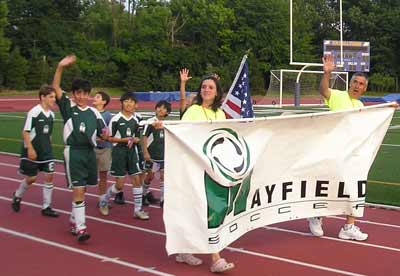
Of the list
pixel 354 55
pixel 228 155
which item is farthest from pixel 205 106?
pixel 354 55

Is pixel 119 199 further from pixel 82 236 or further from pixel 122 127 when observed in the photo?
pixel 82 236

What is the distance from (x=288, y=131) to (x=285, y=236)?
4.42ft

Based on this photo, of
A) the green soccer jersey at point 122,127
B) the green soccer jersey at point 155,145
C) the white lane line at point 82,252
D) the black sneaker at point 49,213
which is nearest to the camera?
the white lane line at point 82,252

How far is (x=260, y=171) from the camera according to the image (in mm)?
6191

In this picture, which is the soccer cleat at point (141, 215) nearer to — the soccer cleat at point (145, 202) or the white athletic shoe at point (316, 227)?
the soccer cleat at point (145, 202)

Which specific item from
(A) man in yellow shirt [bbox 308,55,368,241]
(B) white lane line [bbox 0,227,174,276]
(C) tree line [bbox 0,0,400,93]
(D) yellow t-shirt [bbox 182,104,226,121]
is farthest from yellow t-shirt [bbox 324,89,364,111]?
(C) tree line [bbox 0,0,400,93]

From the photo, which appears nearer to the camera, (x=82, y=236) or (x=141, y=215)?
(x=82, y=236)

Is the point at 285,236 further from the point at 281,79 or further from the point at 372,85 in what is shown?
the point at 372,85

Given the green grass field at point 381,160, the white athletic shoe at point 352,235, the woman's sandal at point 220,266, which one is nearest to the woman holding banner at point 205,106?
the woman's sandal at point 220,266

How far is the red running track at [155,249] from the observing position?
224 inches

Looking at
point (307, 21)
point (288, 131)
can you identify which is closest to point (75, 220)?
point (288, 131)

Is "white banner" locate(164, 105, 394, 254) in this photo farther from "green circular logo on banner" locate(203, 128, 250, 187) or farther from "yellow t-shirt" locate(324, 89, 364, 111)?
"yellow t-shirt" locate(324, 89, 364, 111)

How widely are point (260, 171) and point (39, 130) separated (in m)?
3.32

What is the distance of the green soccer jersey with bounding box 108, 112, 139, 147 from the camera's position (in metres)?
7.82
